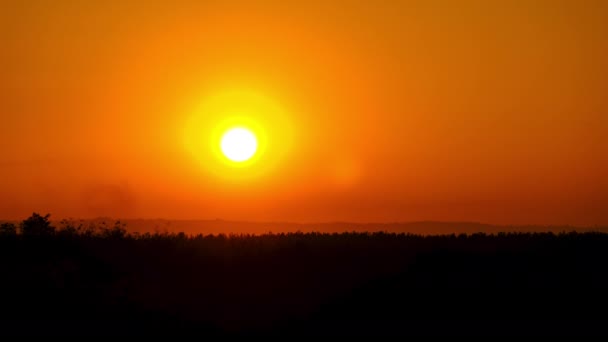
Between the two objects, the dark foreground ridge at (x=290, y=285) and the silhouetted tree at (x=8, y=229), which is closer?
the dark foreground ridge at (x=290, y=285)

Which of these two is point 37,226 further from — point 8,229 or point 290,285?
point 290,285

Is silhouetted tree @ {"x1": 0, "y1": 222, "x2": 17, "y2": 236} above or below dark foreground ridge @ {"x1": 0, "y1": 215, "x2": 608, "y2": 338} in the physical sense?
above

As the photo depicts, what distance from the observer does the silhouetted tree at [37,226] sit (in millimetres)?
31859

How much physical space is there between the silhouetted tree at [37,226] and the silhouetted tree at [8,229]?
381 mm

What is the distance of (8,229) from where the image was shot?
31891mm

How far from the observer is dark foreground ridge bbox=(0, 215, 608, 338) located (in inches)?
875

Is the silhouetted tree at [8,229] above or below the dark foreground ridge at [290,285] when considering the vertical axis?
above

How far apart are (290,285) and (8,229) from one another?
41.8 feet

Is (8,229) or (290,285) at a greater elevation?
(8,229)

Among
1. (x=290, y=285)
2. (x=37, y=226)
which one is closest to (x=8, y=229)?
(x=37, y=226)

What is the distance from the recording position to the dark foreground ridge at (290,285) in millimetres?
22234

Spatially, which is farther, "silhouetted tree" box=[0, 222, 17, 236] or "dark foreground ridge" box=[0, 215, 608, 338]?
"silhouetted tree" box=[0, 222, 17, 236]

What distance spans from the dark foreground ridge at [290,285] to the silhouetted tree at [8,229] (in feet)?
0.14

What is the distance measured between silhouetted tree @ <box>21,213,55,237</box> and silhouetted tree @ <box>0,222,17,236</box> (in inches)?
15.0
